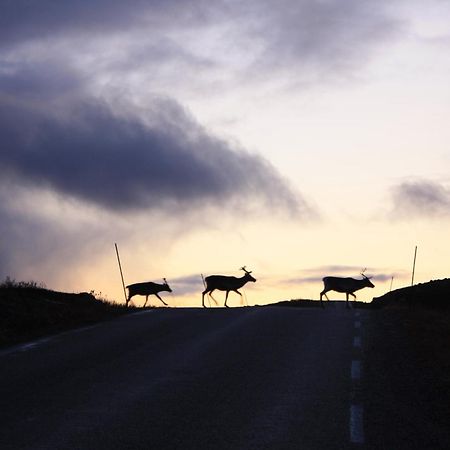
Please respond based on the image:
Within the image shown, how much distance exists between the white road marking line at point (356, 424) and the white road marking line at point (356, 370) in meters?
2.51

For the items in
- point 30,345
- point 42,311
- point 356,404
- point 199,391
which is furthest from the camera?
point 42,311

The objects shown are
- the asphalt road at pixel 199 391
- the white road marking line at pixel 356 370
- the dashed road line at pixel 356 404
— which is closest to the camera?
the asphalt road at pixel 199 391

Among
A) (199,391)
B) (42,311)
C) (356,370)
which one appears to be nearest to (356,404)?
(199,391)

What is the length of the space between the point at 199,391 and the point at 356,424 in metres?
2.77

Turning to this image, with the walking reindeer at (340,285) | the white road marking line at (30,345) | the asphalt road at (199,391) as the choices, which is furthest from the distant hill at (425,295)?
the white road marking line at (30,345)

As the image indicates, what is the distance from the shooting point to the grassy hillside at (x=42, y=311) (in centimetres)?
2167

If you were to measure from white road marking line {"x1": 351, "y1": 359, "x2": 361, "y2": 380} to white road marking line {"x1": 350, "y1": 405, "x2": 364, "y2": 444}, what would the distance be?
251cm

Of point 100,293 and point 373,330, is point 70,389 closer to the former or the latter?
point 373,330

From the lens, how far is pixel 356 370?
1496 cm

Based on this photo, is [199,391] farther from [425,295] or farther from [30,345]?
[425,295]

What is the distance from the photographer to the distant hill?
3266 centimetres

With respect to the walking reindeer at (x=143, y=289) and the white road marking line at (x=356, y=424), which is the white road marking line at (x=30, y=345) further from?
the walking reindeer at (x=143, y=289)

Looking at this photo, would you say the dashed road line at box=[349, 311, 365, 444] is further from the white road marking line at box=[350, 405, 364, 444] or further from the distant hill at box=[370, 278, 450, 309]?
the distant hill at box=[370, 278, 450, 309]

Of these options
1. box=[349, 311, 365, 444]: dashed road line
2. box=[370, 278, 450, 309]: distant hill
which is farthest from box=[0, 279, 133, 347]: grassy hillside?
box=[370, 278, 450, 309]: distant hill
